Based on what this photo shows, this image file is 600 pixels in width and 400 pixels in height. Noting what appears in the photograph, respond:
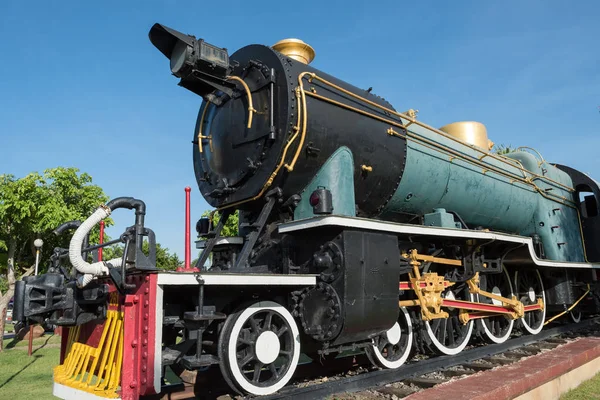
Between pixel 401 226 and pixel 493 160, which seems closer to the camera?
pixel 401 226

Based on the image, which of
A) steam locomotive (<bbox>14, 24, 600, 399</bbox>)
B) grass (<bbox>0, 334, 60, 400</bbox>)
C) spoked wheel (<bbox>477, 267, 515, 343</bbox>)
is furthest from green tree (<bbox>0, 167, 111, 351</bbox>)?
spoked wheel (<bbox>477, 267, 515, 343</bbox>)

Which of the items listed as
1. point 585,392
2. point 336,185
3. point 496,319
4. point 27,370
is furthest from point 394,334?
point 27,370

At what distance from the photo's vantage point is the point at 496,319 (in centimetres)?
713

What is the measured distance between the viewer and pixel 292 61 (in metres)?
4.64

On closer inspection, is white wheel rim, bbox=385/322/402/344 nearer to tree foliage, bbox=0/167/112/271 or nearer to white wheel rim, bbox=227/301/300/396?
white wheel rim, bbox=227/301/300/396

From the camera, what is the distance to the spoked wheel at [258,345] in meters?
3.57

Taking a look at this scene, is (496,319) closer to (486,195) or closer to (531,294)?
(531,294)

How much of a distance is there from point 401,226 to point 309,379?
205cm

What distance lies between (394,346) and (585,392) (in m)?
2.27

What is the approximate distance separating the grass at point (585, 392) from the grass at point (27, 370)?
6.44 metres

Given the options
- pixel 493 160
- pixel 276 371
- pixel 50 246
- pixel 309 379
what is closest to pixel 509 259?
pixel 493 160

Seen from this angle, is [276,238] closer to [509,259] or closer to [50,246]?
[509,259]

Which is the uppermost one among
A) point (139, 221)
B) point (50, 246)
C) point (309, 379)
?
point (50, 246)

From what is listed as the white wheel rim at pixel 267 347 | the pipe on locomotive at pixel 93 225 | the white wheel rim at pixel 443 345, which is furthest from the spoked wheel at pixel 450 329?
the pipe on locomotive at pixel 93 225
